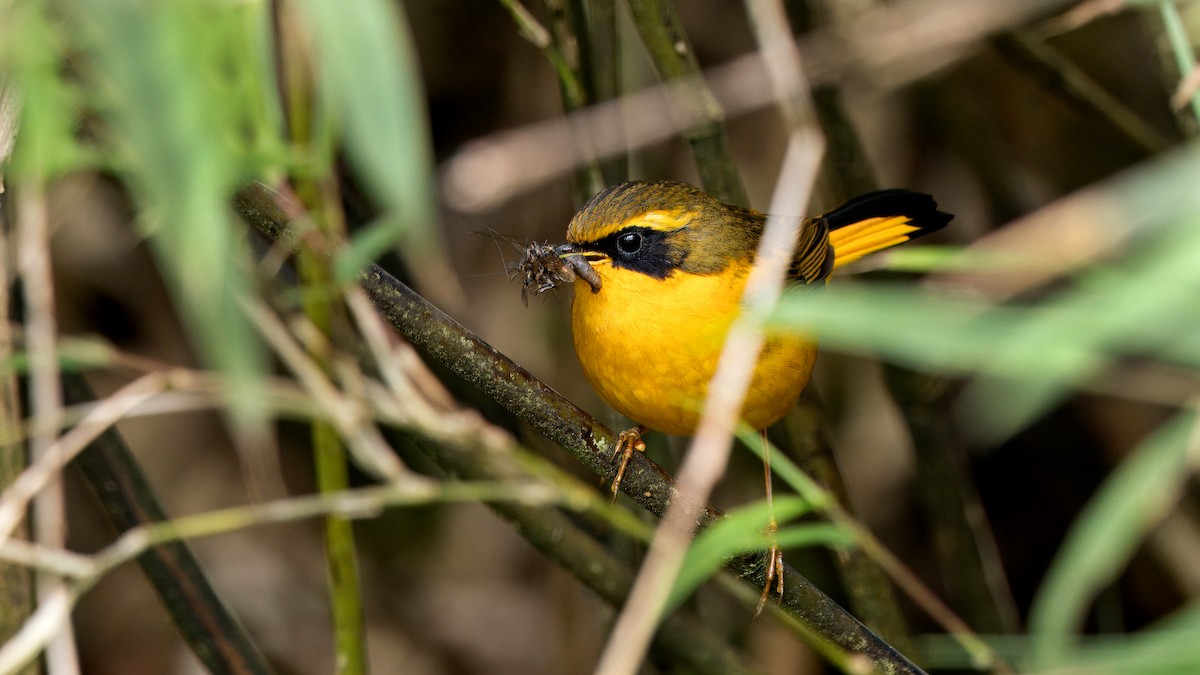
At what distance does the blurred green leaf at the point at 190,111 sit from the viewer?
3.73 ft

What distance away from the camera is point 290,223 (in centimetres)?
203

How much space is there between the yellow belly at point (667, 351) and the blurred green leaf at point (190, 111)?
1.51m

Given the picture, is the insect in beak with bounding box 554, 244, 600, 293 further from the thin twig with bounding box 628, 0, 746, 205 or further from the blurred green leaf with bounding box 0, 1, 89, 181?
the blurred green leaf with bounding box 0, 1, 89, 181

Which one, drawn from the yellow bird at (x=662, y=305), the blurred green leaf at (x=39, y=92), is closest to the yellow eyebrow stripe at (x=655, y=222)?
the yellow bird at (x=662, y=305)

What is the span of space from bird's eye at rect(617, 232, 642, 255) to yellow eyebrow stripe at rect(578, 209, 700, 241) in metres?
0.03

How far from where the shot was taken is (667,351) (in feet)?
9.07

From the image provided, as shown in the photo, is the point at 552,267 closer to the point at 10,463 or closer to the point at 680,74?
the point at 680,74

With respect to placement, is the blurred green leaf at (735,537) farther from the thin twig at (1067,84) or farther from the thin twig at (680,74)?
the thin twig at (1067,84)

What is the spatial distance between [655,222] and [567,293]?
1.44m

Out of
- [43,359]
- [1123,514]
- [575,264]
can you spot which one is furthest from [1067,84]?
[43,359]

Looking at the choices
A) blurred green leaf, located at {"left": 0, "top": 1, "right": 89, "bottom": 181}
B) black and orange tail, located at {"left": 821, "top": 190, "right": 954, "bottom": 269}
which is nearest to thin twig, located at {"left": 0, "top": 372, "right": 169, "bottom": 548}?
blurred green leaf, located at {"left": 0, "top": 1, "right": 89, "bottom": 181}

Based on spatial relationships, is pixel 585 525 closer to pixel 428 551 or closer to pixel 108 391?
pixel 428 551

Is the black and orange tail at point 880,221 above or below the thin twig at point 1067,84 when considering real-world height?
below

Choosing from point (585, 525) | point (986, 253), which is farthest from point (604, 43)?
point (986, 253)
